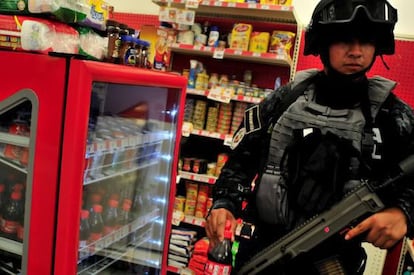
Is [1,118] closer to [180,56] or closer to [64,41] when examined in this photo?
[64,41]

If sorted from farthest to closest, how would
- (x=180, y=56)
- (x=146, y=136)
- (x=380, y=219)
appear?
(x=180, y=56) < (x=146, y=136) < (x=380, y=219)

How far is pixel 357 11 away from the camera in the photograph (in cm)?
161

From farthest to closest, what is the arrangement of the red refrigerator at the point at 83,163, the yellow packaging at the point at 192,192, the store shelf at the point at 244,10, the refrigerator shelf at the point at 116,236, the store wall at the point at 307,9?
the yellow packaging at the point at 192,192 → the store wall at the point at 307,9 → the store shelf at the point at 244,10 → the refrigerator shelf at the point at 116,236 → the red refrigerator at the point at 83,163

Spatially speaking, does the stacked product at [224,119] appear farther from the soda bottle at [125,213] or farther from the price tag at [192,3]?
the soda bottle at [125,213]

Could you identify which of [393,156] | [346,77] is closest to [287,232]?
[393,156]

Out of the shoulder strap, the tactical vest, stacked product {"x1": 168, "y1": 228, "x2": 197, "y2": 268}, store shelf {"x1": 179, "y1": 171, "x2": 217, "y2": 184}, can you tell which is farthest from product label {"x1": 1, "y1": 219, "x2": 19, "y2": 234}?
stacked product {"x1": 168, "y1": 228, "x2": 197, "y2": 268}

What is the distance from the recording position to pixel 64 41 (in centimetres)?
140

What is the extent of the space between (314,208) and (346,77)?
0.55m

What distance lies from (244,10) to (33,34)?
2676 mm

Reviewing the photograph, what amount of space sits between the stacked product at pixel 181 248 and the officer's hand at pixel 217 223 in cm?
203

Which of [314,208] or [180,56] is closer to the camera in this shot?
[314,208]

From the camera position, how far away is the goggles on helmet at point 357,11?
1605 millimetres

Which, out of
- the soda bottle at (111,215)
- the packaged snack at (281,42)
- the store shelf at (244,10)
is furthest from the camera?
the packaged snack at (281,42)

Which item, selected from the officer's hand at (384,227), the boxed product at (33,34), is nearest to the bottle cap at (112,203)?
the boxed product at (33,34)
